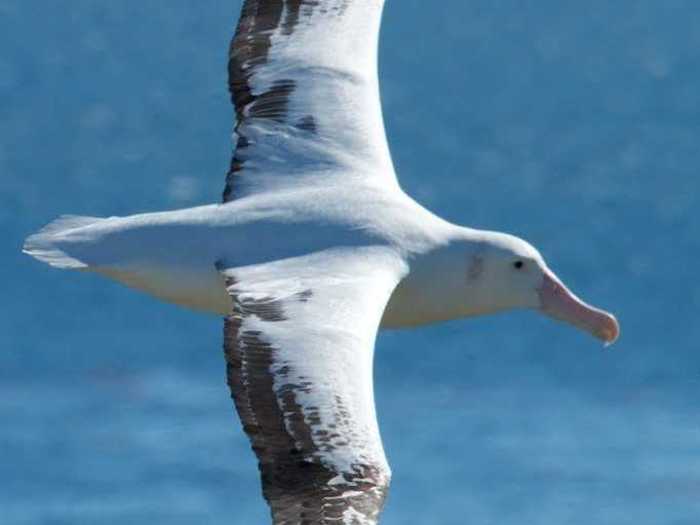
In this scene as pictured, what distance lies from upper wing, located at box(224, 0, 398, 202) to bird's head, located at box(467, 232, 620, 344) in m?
0.63

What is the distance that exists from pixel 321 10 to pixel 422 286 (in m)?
2.12

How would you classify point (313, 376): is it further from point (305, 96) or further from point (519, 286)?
point (305, 96)

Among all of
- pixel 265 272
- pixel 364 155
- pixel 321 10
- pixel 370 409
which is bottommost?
pixel 370 409

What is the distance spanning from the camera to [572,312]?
15.6 m

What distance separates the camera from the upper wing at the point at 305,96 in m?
15.6

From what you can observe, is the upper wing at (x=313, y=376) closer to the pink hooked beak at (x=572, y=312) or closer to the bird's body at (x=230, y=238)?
the bird's body at (x=230, y=238)

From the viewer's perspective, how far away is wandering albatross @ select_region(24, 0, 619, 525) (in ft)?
44.8

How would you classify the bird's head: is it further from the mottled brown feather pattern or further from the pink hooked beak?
the mottled brown feather pattern

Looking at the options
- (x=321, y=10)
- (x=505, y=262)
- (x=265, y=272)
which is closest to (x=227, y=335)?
(x=265, y=272)

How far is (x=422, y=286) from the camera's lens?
14953 mm

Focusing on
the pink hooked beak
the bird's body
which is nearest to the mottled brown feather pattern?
the bird's body

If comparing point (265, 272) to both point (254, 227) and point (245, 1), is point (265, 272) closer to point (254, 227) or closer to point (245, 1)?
point (254, 227)

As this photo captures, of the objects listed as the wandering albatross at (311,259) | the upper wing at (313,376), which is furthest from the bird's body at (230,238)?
the upper wing at (313,376)

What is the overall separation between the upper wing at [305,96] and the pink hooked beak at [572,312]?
35.9 inches
